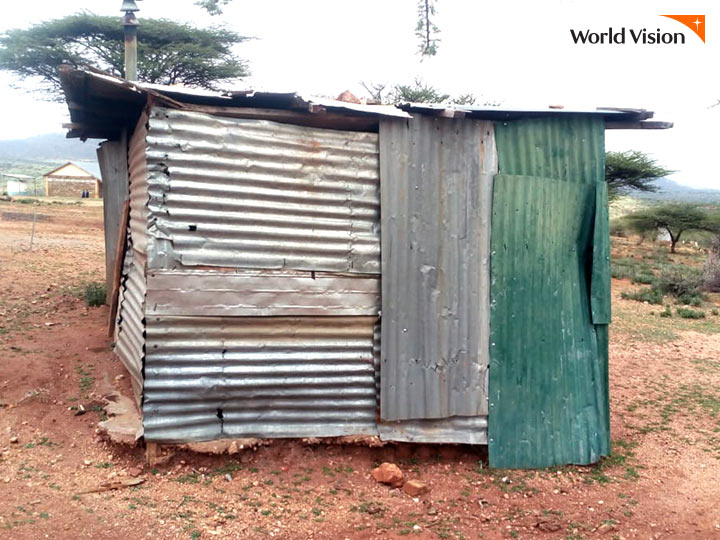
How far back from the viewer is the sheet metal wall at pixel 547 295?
4.77m

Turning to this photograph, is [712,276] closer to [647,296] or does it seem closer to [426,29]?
[647,296]

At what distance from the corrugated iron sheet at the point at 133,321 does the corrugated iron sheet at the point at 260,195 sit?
618 mm

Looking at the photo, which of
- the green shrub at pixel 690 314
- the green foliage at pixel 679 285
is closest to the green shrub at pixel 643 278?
the green foliage at pixel 679 285

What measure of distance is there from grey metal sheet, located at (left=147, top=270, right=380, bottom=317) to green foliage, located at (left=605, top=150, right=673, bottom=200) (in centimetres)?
2175

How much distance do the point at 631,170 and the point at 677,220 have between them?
10.6 metres

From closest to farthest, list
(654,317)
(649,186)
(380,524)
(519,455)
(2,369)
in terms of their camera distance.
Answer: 1. (380,524)
2. (519,455)
3. (2,369)
4. (654,317)
5. (649,186)

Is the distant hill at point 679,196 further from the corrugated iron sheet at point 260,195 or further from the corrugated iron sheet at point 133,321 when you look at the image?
the corrugated iron sheet at point 133,321

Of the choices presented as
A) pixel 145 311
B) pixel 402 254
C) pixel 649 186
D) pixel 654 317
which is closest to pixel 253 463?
pixel 145 311

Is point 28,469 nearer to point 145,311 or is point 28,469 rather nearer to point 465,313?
point 145,311

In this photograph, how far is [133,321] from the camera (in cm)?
488

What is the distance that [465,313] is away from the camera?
4711 millimetres

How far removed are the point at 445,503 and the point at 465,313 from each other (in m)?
1.43

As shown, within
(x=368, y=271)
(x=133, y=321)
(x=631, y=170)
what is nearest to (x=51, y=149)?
(x=631, y=170)

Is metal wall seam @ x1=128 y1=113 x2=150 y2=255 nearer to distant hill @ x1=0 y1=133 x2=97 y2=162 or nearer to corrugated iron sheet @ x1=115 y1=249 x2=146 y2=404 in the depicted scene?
corrugated iron sheet @ x1=115 y1=249 x2=146 y2=404
